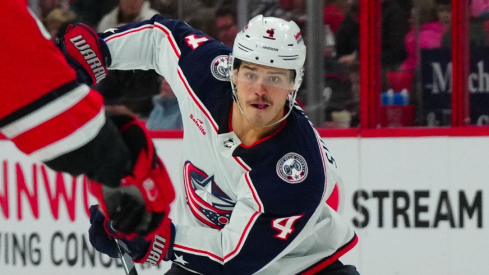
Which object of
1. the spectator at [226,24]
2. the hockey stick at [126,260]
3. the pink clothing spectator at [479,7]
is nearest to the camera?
the hockey stick at [126,260]

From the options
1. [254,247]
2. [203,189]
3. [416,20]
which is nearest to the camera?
[254,247]

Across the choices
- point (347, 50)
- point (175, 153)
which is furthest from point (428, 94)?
point (175, 153)

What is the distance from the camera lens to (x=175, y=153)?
4.43 meters

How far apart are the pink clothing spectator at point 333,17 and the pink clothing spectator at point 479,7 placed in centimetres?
58

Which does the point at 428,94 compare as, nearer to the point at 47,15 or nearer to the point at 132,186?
the point at 47,15

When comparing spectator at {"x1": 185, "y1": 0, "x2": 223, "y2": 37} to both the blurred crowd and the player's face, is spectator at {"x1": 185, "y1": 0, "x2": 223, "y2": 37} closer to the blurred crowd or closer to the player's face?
the blurred crowd

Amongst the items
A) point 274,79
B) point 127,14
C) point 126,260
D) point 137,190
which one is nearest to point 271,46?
point 274,79

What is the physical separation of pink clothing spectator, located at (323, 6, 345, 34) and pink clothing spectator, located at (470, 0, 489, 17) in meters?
0.58

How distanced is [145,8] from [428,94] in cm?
137

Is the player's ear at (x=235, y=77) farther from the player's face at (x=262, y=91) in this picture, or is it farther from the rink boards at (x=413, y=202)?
the rink boards at (x=413, y=202)

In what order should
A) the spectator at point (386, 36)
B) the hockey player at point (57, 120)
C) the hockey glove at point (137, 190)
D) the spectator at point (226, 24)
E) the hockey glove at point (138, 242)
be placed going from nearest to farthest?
the hockey player at point (57, 120), the hockey glove at point (137, 190), the hockey glove at point (138, 242), the spectator at point (386, 36), the spectator at point (226, 24)

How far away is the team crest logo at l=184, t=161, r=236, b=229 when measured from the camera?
2801 millimetres

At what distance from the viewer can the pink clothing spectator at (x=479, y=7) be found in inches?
160

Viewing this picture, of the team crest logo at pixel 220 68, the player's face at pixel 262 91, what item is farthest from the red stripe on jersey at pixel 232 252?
the team crest logo at pixel 220 68
